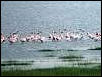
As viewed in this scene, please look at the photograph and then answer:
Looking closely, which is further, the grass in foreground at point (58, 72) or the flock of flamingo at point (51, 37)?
the flock of flamingo at point (51, 37)

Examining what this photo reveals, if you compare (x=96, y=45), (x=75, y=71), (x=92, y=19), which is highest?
(x=92, y=19)

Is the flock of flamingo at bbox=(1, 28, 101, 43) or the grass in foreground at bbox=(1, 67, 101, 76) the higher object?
the flock of flamingo at bbox=(1, 28, 101, 43)

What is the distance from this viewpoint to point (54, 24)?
5512 millimetres

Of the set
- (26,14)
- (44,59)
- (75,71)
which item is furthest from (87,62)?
(26,14)

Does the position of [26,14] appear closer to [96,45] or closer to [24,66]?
[24,66]

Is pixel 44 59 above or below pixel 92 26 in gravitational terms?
below

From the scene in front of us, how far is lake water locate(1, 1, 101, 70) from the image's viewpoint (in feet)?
17.8

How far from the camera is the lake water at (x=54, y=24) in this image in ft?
17.8

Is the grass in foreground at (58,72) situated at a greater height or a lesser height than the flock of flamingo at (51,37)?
lesser

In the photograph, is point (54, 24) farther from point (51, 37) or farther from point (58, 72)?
point (58, 72)

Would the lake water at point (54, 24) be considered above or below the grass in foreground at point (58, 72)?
above

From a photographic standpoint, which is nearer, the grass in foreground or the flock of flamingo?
the grass in foreground

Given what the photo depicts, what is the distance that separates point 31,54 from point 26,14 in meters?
0.58

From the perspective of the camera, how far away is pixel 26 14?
5.52 m
